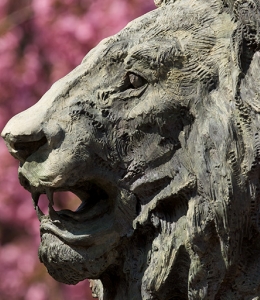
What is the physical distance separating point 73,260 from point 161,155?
0.22 meters

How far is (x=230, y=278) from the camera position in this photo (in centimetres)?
144

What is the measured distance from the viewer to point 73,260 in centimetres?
149

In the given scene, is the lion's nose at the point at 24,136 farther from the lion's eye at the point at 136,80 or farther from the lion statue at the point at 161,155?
the lion's eye at the point at 136,80

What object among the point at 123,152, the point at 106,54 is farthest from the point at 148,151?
the point at 106,54

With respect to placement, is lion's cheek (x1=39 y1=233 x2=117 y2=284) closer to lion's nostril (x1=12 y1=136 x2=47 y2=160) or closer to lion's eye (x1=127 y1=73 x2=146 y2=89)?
lion's nostril (x1=12 y1=136 x2=47 y2=160)

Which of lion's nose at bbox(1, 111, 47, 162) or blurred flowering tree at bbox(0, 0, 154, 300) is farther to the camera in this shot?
blurred flowering tree at bbox(0, 0, 154, 300)

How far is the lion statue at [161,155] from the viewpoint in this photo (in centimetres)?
140

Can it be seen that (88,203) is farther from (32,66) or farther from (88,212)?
(32,66)

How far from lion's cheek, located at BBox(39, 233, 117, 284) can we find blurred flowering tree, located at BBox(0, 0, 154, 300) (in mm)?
2689

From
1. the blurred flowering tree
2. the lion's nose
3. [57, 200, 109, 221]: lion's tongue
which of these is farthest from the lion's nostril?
the blurred flowering tree

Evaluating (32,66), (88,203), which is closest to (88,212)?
(88,203)

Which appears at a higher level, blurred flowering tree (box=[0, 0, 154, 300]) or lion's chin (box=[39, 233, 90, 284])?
lion's chin (box=[39, 233, 90, 284])

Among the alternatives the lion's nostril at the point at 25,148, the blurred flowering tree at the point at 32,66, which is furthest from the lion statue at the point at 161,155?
the blurred flowering tree at the point at 32,66

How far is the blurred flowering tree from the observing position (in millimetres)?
4234
